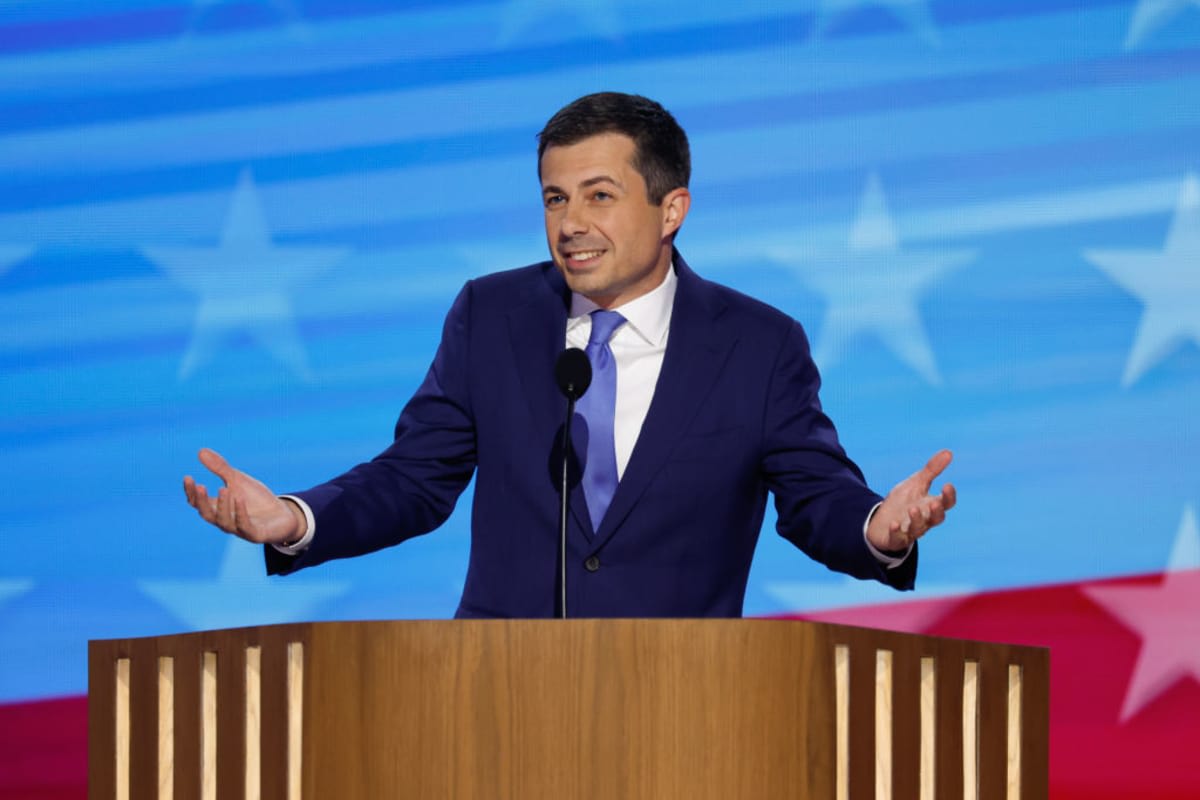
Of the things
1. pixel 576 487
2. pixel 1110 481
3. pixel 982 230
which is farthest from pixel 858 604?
pixel 576 487

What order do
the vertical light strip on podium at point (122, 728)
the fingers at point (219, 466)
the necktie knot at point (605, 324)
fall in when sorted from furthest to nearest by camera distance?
the necktie knot at point (605, 324)
the fingers at point (219, 466)
the vertical light strip on podium at point (122, 728)

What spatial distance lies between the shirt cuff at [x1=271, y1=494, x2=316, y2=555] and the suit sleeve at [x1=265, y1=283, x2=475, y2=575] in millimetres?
149

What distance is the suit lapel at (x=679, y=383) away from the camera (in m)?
2.64

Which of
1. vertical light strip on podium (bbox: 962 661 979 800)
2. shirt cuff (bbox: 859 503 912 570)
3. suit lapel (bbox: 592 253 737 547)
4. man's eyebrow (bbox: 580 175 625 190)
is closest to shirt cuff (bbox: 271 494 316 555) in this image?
suit lapel (bbox: 592 253 737 547)

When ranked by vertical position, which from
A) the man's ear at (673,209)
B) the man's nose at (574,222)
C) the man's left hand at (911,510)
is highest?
the man's ear at (673,209)

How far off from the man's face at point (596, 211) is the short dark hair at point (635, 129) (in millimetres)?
13

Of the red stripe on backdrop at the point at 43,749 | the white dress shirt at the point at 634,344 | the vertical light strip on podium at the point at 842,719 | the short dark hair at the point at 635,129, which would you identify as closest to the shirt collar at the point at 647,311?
the white dress shirt at the point at 634,344

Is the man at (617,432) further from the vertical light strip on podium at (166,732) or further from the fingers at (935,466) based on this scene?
the vertical light strip on podium at (166,732)

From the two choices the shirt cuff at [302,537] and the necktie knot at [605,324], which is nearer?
the shirt cuff at [302,537]

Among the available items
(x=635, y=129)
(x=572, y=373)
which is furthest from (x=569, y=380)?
(x=635, y=129)

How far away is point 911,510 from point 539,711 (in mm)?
Answer: 631

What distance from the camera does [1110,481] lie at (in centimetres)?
397

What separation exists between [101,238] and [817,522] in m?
2.28

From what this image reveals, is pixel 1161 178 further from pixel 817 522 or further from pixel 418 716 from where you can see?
pixel 418 716
